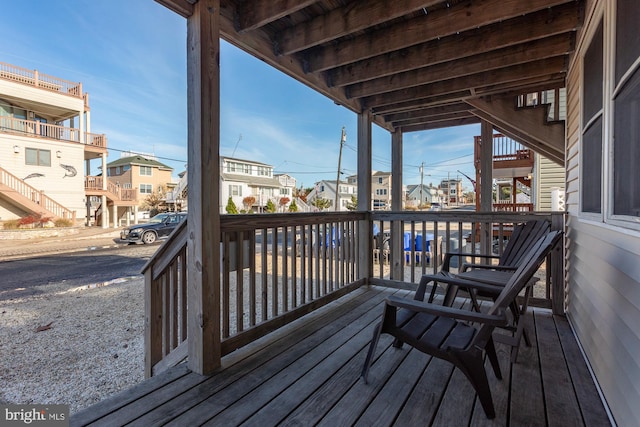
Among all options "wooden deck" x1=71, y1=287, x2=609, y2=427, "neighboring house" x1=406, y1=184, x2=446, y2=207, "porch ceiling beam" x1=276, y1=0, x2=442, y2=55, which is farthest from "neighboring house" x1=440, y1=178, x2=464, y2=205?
"wooden deck" x1=71, y1=287, x2=609, y2=427

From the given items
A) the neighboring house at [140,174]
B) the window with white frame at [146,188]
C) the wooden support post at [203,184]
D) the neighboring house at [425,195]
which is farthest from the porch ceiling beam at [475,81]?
the neighboring house at [425,195]

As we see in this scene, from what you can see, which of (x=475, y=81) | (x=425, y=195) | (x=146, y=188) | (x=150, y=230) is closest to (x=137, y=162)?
(x=146, y=188)

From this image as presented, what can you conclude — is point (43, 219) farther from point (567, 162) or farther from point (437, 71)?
point (567, 162)

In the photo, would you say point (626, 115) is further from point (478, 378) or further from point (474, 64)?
point (474, 64)

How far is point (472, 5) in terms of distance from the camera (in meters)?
2.07

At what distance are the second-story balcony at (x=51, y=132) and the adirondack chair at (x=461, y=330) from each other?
58.4ft

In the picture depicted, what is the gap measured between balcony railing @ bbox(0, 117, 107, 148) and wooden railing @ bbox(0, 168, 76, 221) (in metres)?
1.92

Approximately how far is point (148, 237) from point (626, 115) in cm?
1263

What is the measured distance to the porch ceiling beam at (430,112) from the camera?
154 inches

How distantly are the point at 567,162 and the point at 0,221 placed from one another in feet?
58.9

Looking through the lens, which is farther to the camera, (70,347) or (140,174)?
(140,174)

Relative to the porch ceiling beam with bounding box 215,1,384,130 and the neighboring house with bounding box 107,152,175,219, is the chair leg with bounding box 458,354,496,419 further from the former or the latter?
the neighboring house with bounding box 107,152,175,219

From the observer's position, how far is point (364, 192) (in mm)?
3625

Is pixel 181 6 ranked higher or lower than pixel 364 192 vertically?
higher
